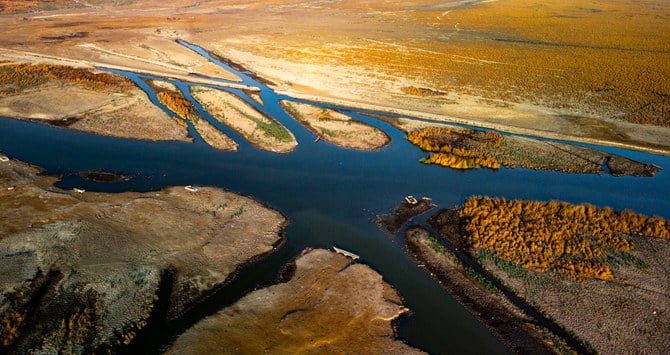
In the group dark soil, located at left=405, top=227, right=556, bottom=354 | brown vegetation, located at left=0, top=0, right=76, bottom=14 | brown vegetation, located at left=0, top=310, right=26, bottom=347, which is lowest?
dark soil, located at left=405, top=227, right=556, bottom=354

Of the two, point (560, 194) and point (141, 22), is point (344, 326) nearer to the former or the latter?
point (560, 194)

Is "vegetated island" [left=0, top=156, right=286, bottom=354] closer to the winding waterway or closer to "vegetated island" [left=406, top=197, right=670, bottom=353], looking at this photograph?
the winding waterway

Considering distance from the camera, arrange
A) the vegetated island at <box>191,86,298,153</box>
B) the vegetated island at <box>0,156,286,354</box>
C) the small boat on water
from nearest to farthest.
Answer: the vegetated island at <box>0,156,286,354</box> < the small boat on water < the vegetated island at <box>191,86,298,153</box>

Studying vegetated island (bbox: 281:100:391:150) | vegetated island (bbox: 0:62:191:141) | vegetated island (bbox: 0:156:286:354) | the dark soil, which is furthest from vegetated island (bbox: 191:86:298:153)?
the dark soil

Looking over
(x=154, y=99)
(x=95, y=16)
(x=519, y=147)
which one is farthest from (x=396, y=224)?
(x=95, y=16)

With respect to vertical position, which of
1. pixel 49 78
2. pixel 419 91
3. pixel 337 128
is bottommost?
pixel 337 128

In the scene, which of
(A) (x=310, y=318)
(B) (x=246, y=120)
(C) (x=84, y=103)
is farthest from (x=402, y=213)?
(C) (x=84, y=103)

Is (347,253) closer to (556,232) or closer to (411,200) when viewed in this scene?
(411,200)
